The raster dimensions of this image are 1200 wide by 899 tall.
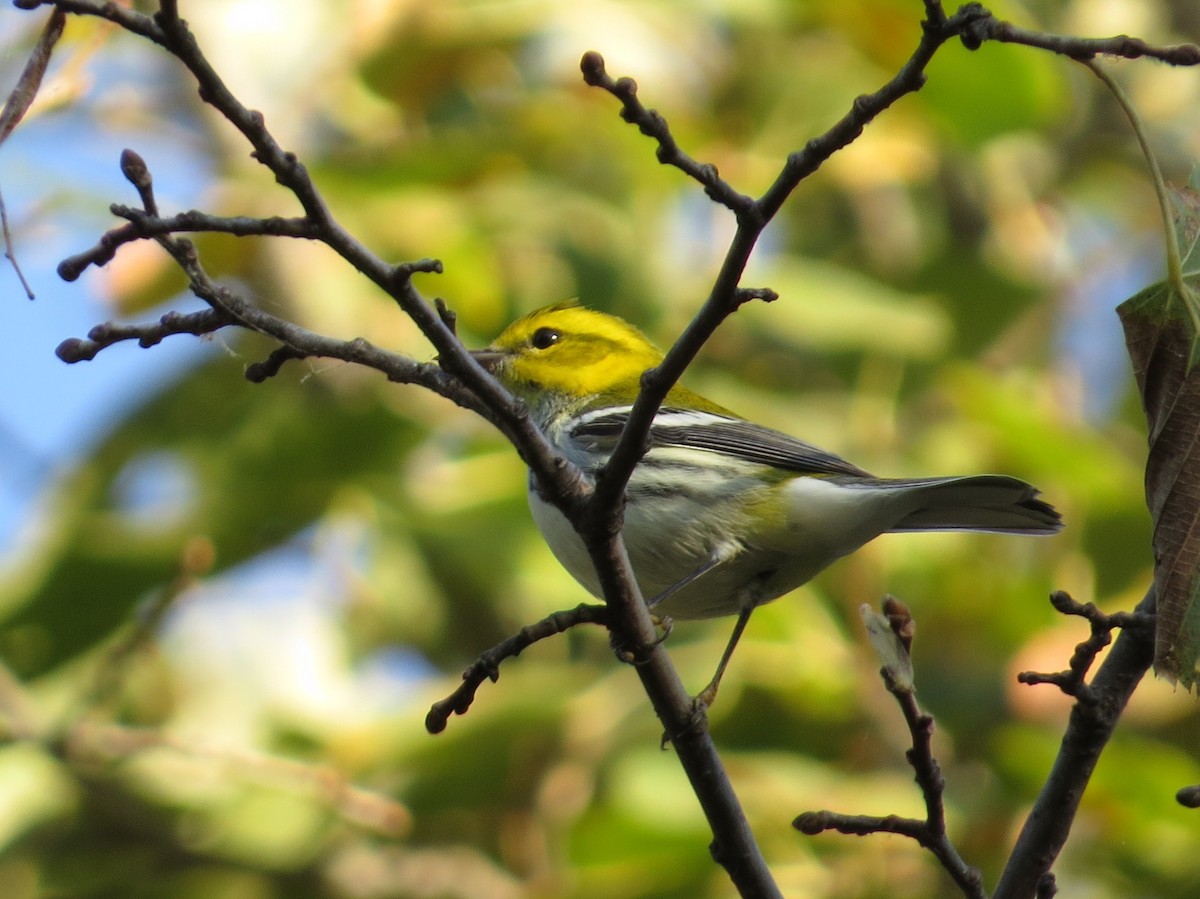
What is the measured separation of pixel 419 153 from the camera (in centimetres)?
436

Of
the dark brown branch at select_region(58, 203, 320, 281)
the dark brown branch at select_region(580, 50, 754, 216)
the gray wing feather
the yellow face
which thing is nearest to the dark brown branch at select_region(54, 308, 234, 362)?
the dark brown branch at select_region(58, 203, 320, 281)

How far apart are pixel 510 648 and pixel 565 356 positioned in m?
1.81

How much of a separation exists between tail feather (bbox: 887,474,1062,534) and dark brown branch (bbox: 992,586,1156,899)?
0.68 metres

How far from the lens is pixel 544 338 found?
358 cm

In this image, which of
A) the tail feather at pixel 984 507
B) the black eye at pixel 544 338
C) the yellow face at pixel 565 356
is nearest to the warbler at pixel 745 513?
the tail feather at pixel 984 507

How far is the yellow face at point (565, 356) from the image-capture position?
350 cm

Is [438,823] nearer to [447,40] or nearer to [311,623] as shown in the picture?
[311,623]

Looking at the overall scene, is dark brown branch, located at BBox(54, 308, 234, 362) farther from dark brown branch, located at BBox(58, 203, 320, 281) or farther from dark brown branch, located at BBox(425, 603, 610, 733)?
dark brown branch, located at BBox(425, 603, 610, 733)

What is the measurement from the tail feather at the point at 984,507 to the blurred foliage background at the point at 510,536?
1254 millimetres

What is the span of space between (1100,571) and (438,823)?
7.05 ft

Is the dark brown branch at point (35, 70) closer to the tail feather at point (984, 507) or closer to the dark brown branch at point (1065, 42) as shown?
the dark brown branch at point (1065, 42)

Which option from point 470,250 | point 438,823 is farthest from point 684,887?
point 470,250

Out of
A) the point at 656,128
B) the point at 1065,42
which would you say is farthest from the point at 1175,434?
the point at 656,128

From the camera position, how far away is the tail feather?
255 centimetres
